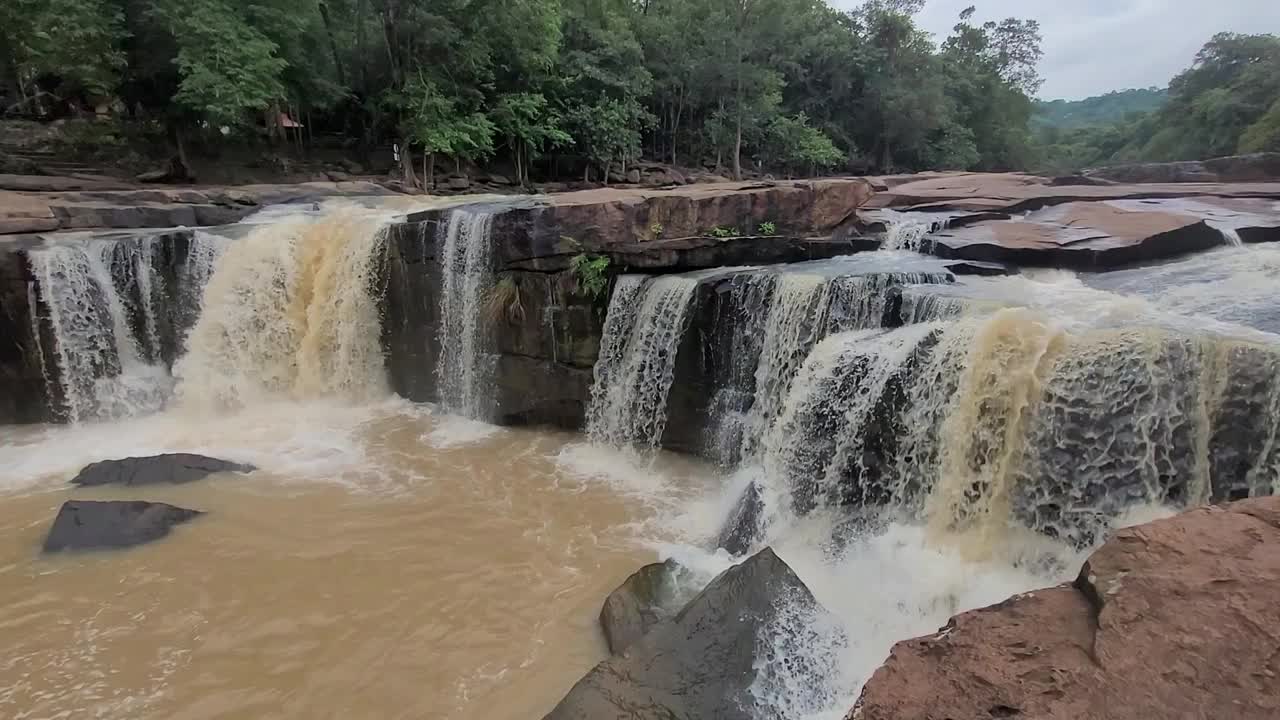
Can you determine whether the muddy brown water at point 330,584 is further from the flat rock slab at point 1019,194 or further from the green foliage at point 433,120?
the green foliage at point 433,120

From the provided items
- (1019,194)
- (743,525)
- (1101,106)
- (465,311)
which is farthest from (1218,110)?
(1101,106)

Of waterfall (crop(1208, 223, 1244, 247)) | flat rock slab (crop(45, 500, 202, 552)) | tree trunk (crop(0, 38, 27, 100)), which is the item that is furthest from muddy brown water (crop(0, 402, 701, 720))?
tree trunk (crop(0, 38, 27, 100))

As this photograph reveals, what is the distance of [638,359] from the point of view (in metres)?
8.11

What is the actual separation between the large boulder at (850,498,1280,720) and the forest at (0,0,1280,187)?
17344 mm

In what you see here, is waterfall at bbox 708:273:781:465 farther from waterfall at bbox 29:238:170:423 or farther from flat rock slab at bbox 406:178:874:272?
waterfall at bbox 29:238:170:423

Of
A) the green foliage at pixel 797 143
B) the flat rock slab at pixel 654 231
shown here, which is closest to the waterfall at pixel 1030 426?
the flat rock slab at pixel 654 231

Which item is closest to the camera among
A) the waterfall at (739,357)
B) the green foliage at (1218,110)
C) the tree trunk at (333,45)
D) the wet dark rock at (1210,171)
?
the waterfall at (739,357)

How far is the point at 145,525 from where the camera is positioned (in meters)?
6.06

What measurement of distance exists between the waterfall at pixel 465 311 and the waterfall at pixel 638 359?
5.92 feet

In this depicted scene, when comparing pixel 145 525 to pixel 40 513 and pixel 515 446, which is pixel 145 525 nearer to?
pixel 40 513

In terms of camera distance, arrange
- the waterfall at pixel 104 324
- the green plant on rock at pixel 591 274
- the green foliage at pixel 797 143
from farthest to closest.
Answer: the green foliage at pixel 797 143, the waterfall at pixel 104 324, the green plant on rock at pixel 591 274

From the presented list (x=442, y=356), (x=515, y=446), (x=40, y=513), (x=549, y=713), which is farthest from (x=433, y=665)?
(x=442, y=356)

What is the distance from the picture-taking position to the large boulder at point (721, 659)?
12.1 ft

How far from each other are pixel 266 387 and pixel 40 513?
138 inches
